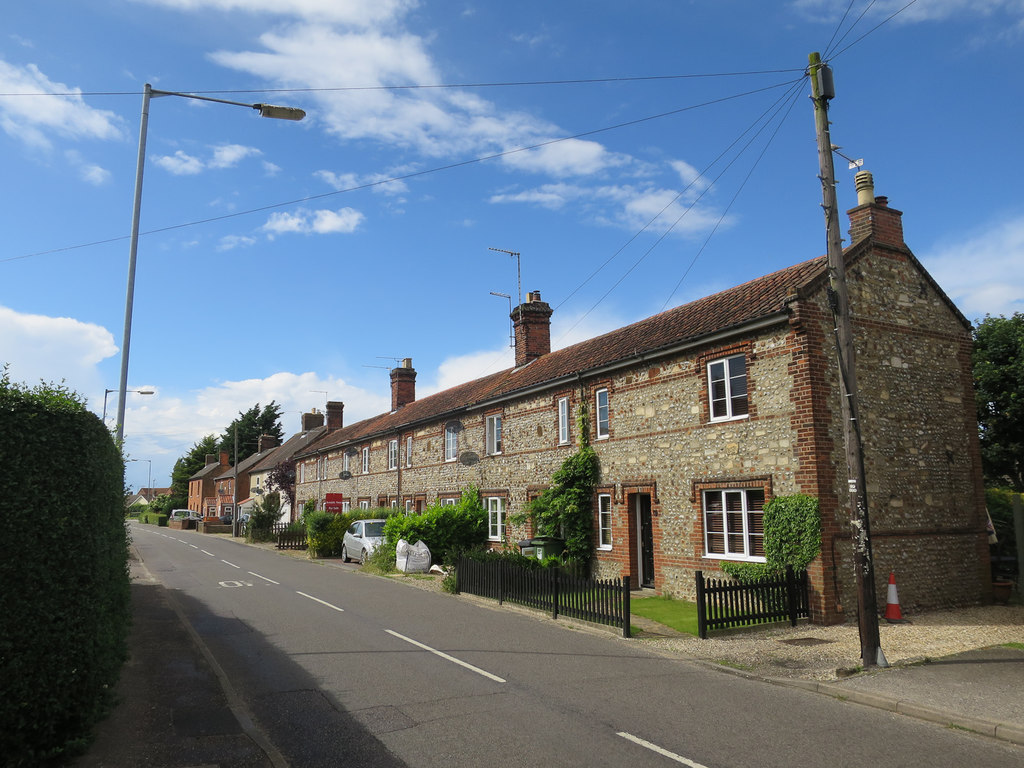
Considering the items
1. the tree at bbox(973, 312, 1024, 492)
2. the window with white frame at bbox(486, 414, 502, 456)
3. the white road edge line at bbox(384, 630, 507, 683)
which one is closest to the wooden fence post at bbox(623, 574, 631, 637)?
the white road edge line at bbox(384, 630, 507, 683)

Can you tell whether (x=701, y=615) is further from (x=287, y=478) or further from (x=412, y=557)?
(x=287, y=478)

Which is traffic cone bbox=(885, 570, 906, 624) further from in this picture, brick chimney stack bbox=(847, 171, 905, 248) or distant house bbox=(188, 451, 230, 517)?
distant house bbox=(188, 451, 230, 517)

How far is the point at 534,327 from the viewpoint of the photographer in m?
29.2

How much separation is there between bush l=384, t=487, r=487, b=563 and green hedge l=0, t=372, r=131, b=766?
1852cm

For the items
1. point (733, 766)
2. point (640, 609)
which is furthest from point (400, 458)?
point (733, 766)

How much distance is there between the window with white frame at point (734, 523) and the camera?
14.7 metres

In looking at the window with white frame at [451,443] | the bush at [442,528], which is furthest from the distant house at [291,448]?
the bush at [442,528]

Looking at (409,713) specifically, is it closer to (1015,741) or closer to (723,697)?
(723,697)

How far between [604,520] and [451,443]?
10973mm

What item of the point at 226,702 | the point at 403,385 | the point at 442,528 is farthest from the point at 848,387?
the point at 403,385

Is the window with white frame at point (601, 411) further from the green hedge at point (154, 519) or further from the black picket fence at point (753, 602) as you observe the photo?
the green hedge at point (154, 519)

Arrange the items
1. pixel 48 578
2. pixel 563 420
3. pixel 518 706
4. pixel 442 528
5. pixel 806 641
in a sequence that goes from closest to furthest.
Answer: pixel 48 578 < pixel 518 706 < pixel 806 641 < pixel 563 420 < pixel 442 528

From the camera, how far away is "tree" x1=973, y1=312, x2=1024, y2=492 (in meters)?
23.4

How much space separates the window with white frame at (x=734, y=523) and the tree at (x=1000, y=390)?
13903 millimetres
